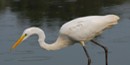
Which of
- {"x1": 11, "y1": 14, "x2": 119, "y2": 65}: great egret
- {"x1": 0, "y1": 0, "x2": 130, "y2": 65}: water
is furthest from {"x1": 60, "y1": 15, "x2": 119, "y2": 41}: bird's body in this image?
{"x1": 0, "y1": 0, "x2": 130, "y2": 65}: water

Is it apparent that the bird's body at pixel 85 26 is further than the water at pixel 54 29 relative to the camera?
→ No

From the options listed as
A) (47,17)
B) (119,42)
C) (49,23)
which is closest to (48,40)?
(119,42)

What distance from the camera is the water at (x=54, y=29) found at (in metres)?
11.9

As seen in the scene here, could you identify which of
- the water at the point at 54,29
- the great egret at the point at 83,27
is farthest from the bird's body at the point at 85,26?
the water at the point at 54,29

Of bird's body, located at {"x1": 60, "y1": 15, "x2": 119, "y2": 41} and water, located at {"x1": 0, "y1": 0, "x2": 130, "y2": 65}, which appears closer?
bird's body, located at {"x1": 60, "y1": 15, "x2": 119, "y2": 41}

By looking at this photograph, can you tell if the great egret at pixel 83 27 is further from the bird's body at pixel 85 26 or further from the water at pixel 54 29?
the water at pixel 54 29

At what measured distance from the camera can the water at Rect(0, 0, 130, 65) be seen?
11.9 meters

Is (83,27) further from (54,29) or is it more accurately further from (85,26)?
(54,29)

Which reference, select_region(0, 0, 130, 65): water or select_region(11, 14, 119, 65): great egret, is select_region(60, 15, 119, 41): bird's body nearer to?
select_region(11, 14, 119, 65): great egret

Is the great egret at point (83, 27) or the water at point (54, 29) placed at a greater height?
the great egret at point (83, 27)

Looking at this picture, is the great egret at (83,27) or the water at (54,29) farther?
the water at (54,29)

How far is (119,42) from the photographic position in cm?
1324

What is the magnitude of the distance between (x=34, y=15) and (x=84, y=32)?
916cm

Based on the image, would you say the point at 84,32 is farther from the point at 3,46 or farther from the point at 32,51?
the point at 3,46
